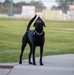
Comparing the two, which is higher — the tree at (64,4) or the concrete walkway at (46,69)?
the concrete walkway at (46,69)

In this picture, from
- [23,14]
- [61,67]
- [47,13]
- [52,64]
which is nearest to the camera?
[61,67]

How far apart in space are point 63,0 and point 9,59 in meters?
103

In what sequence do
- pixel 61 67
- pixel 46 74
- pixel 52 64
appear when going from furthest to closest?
1. pixel 52 64
2. pixel 61 67
3. pixel 46 74

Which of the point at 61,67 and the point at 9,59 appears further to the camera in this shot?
the point at 9,59

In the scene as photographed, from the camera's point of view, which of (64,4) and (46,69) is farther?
(64,4)

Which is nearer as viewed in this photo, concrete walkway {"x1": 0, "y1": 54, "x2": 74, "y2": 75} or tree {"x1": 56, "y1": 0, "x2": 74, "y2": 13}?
concrete walkway {"x1": 0, "y1": 54, "x2": 74, "y2": 75}

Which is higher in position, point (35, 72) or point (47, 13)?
point (35, 72)

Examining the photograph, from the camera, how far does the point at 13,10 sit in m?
95.0

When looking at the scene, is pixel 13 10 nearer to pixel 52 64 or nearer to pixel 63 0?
pixel 63 0

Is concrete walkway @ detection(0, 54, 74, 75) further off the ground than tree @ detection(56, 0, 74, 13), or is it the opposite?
concrete walkway @ detection(0, 54, 74, 75)

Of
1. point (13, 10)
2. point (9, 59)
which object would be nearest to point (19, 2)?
point (13, 10)

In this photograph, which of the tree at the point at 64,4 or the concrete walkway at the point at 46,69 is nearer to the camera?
the concrete walkway at the point at 46,69

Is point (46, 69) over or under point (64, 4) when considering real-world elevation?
over

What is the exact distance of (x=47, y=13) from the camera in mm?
81250
